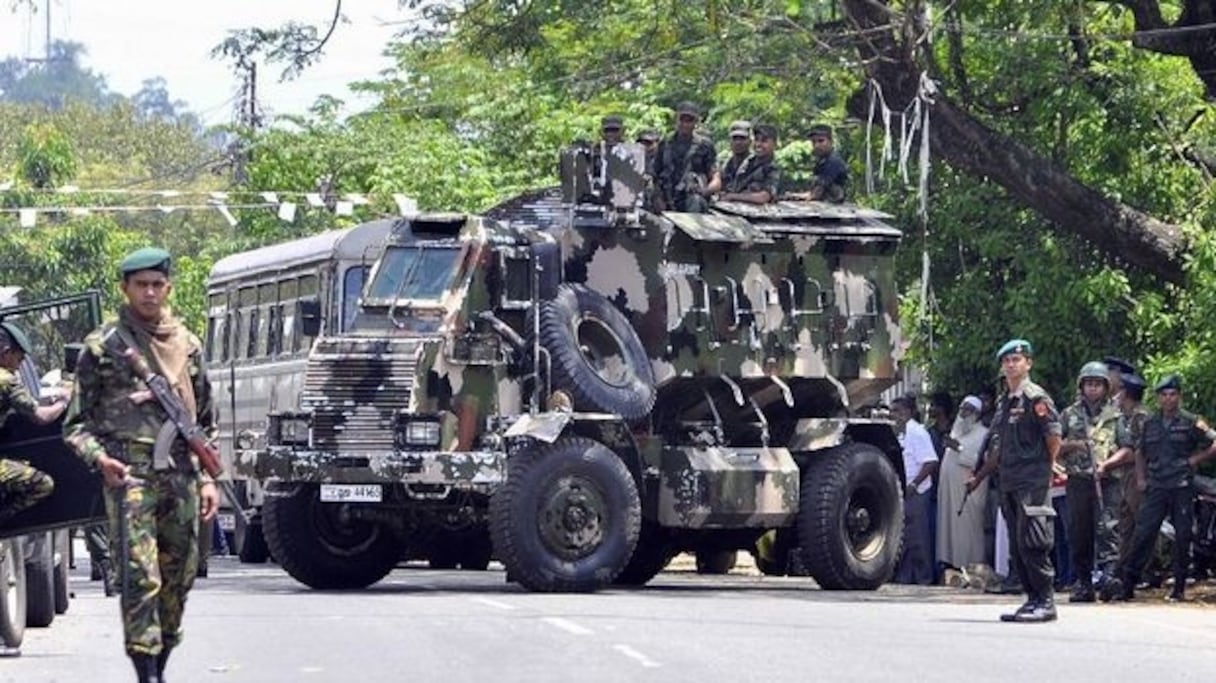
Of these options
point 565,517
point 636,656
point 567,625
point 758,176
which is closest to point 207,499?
point 636,656

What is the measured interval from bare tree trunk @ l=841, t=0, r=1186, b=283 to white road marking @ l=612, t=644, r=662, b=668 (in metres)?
10.4

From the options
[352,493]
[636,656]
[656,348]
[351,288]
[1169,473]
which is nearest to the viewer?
[636,656]

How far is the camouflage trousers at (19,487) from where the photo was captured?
14898mm

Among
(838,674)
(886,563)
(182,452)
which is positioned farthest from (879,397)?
(182,452)

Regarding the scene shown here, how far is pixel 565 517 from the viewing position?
2264 cm

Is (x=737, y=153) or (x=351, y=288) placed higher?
(x=737, y=153)

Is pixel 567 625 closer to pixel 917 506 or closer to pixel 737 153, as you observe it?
pixel 737 153

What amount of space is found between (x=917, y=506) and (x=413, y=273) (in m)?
5.83

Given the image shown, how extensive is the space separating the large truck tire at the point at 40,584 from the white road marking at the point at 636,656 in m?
3.70

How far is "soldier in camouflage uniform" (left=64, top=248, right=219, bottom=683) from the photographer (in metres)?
12.8

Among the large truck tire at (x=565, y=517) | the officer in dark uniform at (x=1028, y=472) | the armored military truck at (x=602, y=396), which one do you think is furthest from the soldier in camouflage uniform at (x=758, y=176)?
the officer in dark uniform at (x=1028, y=472)

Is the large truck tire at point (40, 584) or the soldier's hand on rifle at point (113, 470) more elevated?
the soldier's hand on rifle at point (113, 470)

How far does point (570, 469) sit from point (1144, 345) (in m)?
7.12

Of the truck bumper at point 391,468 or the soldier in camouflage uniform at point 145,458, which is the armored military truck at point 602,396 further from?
the soldier in camouflage uniform at point 145,458
